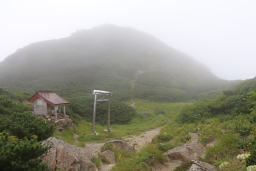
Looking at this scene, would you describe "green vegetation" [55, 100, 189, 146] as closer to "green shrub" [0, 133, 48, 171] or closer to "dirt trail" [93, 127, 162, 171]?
"dirt trail" [93, 127, 162, 171]

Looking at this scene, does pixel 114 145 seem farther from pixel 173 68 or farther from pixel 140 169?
pixel 173 68

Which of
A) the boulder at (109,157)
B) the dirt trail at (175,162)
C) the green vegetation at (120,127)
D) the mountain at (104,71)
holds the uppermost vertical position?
the mountain at (104,71)

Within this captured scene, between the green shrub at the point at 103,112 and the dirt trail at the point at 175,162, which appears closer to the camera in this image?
the dirt trail at the point at 175,162

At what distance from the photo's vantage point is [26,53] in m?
70.5

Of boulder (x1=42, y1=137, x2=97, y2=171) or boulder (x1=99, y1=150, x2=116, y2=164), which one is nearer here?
boulder (x1=42, y1=137, x2=97, y2=171)

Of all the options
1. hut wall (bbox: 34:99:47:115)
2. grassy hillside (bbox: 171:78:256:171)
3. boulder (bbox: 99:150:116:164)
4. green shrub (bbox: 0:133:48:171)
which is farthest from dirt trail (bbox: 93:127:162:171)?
hut wall (bbox: 34:99:47:115)

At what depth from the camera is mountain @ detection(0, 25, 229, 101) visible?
42344mm

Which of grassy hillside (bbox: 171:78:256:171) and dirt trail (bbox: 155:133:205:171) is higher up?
grassy hillside (bbox: 171:78:256:171)

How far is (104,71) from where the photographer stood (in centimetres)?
5584

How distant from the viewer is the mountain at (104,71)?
139ft

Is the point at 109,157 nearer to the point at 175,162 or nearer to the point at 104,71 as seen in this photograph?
the point at 175,162

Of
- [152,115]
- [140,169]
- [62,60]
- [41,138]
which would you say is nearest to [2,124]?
[41,138]

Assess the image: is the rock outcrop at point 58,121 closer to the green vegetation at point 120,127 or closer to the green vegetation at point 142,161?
the green vegetation at point 120,127

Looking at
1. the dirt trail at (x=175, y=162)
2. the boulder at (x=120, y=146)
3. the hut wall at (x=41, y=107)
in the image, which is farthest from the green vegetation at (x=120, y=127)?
the dirt trail at (x=175, y=162)
